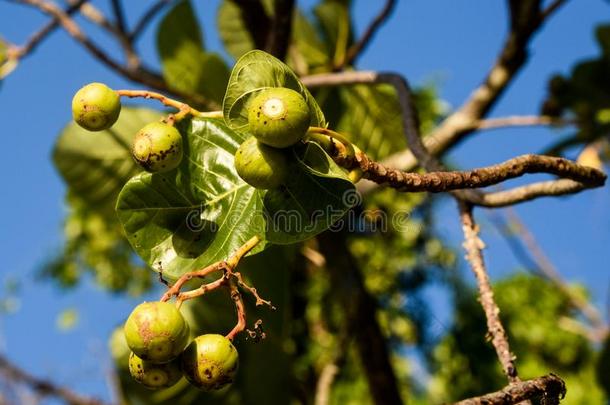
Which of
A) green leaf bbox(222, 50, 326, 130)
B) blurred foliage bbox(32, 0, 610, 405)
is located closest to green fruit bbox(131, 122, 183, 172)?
green leaf bbox(222, 50, 326, 130)

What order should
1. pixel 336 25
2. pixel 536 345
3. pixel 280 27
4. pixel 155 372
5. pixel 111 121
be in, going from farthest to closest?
pixel 536 345
pixel 336 25
pixel 280 27
pixel 111 121
pixel 155 372

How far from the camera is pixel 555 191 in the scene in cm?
170

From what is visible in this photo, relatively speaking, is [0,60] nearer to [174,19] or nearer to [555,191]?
[174,19]

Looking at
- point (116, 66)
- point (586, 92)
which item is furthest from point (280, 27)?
point (586, 92)

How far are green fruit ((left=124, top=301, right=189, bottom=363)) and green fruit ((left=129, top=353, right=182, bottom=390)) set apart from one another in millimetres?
44

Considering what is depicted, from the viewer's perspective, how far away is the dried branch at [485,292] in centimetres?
142

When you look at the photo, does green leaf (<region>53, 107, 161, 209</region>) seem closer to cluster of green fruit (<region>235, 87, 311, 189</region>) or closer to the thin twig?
the thin twig

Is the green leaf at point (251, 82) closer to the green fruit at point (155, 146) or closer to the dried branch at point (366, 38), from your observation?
the green fruit at point (155, 146)

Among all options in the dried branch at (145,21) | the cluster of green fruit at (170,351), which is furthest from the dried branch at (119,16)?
the cluster of green fruit at (170,351)

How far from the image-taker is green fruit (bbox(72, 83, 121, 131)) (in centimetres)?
132

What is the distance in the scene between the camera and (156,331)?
3.81 ft

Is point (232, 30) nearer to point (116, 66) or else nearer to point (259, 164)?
point (116, 66)

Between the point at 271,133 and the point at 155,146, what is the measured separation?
24 cm

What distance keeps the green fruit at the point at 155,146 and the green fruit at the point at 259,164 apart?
15 centimetres
